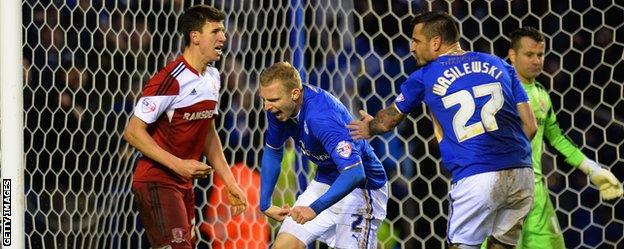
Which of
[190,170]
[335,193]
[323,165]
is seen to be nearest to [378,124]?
[335,193]

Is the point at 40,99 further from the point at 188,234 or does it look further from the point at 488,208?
the point at 488,208

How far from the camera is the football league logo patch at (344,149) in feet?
15.4

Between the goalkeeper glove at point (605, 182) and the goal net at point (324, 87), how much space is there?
1.61 ft

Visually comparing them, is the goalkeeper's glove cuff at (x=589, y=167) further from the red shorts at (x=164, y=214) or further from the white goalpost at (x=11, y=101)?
the white goalpost at (x=11, y=101)

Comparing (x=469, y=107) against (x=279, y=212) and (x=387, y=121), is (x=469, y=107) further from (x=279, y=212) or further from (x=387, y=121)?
(x=279, y=212)

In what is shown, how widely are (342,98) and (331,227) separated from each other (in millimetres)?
1263

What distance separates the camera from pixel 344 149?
185 inches

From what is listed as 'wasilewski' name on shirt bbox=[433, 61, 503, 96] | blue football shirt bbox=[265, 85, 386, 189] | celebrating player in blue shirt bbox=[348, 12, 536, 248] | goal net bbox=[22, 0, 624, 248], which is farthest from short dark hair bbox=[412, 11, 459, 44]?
goal net bbox=[22, 0, 624, 248]

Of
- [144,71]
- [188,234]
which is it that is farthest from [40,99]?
[188,234]

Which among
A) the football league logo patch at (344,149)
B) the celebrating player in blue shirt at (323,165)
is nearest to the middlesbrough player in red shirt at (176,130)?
the celebrating player in blue shirt at (323,165)

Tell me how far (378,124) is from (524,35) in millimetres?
1261

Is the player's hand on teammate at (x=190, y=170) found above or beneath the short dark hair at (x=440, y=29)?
beneath

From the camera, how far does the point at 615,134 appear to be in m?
6.23

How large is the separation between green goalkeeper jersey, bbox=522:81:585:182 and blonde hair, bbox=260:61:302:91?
141 centimetres
